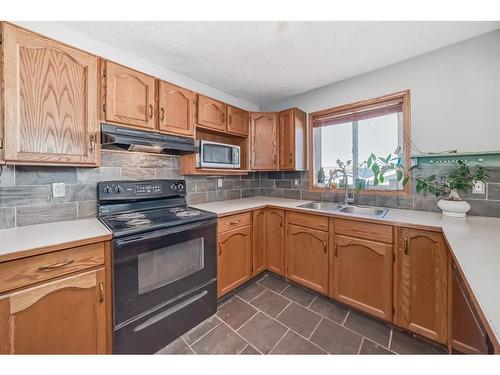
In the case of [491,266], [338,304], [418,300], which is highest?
[491,266]

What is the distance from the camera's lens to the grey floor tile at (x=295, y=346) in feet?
4.52

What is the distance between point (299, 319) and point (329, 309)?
32 cm

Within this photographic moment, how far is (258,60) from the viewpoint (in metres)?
1.88

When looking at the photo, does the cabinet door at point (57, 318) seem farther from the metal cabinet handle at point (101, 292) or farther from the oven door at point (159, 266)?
the oven door at point (159, 266)

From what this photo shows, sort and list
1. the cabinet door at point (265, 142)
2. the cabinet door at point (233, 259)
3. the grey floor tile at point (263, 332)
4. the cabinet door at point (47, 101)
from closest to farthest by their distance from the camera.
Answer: the cabinet door at point (47, 101), the grey floor tile at point (263, 332), the cabinet door at point (233, 259), the cabinet door at point (265, 142)

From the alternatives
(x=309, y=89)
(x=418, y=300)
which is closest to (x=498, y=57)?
(x=309, y=89)

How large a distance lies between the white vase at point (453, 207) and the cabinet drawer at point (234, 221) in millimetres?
1661

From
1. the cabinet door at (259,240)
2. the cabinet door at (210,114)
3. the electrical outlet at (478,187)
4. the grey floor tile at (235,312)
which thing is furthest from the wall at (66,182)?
the electrical outlet at (478,187)

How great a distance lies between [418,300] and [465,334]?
19.9 inches

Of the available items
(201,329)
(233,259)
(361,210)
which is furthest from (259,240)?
(361,210)

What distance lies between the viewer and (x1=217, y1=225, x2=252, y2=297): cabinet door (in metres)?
1.85

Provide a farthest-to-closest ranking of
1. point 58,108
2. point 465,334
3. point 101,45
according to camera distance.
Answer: point 101,45 → point 58,108 → point 465,334
